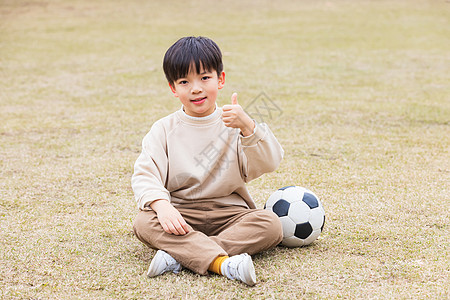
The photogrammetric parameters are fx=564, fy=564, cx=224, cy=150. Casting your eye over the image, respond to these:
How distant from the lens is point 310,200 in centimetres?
291

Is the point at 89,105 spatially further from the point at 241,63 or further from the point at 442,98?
the point at 442,98

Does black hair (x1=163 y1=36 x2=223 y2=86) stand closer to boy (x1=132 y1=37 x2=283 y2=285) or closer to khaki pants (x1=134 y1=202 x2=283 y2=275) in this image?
boy (x1=132 y1=37 x2=283 y2=285)

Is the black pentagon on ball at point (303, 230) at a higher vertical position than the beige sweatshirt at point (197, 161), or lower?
lower

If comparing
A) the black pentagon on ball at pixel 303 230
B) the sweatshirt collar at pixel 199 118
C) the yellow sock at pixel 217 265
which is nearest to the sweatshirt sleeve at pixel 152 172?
the sweatshirt collar at pixel 199 118

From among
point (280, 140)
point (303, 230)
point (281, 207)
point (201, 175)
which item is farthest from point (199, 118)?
point (280, 140)

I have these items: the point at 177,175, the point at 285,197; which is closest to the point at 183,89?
the point at 177,175

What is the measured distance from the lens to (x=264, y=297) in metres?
2.26

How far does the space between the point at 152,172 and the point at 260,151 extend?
534 mm

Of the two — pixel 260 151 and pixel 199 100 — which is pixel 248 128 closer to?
pixel 260 151

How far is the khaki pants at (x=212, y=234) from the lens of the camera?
2.51 metres

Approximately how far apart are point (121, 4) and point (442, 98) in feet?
39.5

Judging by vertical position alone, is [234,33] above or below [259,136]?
below

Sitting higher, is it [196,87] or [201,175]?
[196,87]

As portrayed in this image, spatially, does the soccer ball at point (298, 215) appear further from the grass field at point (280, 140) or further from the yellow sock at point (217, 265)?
the yellow sock at point (217, 265)
